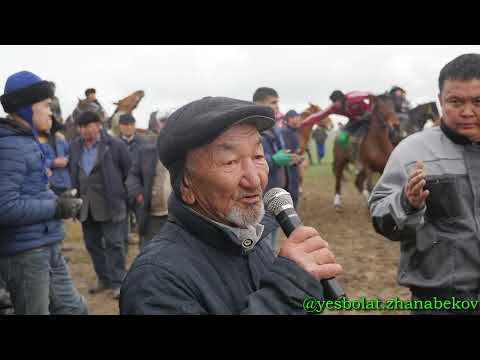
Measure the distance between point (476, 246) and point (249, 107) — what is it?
62.7 inches

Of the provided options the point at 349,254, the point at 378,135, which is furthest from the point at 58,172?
the point at 378,135

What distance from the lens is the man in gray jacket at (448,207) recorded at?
7.34 ft

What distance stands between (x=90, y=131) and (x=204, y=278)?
4455 mm

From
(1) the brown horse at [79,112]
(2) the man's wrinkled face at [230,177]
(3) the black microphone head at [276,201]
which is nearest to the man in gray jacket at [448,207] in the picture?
(3) the black microphone head at [276,201]

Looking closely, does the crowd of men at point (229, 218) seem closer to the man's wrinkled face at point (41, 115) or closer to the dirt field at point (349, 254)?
the man's wrinkled face at point (41, 115)

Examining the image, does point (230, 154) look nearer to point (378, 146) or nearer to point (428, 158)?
point (428, 158)

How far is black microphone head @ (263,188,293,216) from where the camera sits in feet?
5.34

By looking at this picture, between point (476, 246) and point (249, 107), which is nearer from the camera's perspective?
point (249, 107)

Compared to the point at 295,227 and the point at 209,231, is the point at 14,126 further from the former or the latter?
the point at 295,227

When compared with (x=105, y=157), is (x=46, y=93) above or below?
above

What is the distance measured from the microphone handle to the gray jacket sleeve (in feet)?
3.25

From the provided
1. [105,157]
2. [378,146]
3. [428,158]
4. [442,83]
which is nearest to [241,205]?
[428,158]

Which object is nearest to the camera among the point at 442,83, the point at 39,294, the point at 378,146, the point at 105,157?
the point at 442,83

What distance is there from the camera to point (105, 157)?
5344 mm
